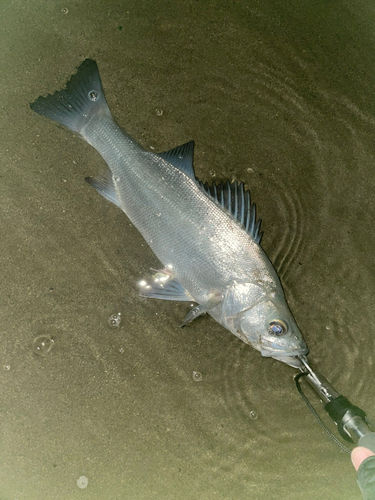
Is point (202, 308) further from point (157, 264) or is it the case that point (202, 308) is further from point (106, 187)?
point (106, 187)

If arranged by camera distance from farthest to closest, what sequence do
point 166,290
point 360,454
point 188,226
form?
point 166,290, point 188,226, point 360,454

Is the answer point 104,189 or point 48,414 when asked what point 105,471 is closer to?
point 48,414

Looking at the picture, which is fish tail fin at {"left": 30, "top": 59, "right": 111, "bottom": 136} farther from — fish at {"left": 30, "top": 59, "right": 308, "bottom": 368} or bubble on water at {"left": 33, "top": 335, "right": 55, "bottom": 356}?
bubble on water at {"left": 33, "top": 335, "right": 55, "bottom": 356}

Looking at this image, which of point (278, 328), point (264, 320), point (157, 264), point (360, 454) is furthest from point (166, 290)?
point (360, 454)

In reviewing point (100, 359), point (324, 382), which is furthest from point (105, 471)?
point (324, 382)

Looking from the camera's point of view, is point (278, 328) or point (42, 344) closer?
point (278, 328)

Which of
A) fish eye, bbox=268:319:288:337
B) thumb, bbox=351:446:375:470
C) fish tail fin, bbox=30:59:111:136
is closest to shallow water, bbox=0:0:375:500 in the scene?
fish tail fin, bbox=30:59:111:136
